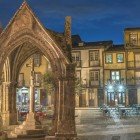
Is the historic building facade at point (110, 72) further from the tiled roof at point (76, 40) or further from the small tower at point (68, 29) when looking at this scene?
the small tower at point (68, 29)

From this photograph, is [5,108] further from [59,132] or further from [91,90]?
[91,90]

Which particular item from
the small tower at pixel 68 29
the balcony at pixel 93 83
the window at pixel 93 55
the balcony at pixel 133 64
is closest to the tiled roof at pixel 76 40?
the window at pixel 93 55

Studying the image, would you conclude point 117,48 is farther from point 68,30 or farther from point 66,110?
point 66,110

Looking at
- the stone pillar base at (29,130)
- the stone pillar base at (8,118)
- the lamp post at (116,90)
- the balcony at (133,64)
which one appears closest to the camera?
the stone pillar base at (29,130)

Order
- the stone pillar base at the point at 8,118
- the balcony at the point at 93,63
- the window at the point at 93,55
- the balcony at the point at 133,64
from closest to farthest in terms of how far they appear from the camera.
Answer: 1. the stone pillar base at the point at 8,118
2. the balcony at the point at 133,64
3. the balcony at the point at 93,63
4. the window at the point at 93,55

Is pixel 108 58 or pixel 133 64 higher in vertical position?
pixel 108 58

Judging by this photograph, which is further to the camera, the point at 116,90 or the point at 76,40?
the point at 76,40

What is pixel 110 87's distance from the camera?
230 ft

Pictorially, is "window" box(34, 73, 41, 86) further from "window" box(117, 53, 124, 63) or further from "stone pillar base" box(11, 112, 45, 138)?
"stone pillar base" box(11, 112, 45, 138)

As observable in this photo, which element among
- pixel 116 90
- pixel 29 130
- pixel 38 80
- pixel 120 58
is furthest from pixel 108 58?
pixel 29 130

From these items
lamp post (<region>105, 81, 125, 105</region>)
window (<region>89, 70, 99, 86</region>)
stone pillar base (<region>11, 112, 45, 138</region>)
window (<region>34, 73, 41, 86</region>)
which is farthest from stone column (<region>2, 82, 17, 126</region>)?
window (<region>89, 70, 99, 86</region>)

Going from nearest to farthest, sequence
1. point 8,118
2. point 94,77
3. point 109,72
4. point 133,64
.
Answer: point 8,118 < point 133,64 < point 109,72 < point 94,77

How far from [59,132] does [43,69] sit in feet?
177

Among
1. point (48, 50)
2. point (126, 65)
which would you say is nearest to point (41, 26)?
point (48, 50)
